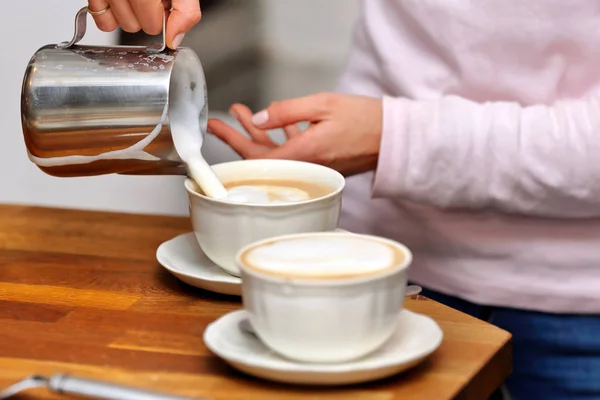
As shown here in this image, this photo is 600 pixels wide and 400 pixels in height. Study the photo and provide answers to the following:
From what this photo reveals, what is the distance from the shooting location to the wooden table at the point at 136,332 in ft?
1.76

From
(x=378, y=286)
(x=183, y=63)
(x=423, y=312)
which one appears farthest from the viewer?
(x=183, y=63)

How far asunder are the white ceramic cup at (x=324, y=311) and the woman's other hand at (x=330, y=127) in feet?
1.02

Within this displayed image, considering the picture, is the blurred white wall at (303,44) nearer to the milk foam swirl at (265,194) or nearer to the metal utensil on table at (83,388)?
the milk foam swirl at (265,194)

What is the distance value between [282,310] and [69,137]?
11.6 inches

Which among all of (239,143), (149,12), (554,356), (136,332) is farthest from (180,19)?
(554,356)

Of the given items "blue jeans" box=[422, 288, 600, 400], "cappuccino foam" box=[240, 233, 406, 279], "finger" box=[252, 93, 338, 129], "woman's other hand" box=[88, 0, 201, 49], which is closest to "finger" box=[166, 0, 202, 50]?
"woman's other hand" box=[88, 0, 201, 49]

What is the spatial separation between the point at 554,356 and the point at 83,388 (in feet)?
1.80

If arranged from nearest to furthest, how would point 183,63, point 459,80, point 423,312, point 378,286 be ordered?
point 378,286 → point 423,312 → point 183,63 → point 459,80

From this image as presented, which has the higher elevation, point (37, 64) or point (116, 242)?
point (37, 64)

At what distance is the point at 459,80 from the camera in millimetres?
919

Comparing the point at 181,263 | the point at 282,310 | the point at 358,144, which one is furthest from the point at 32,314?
the point at 358,144

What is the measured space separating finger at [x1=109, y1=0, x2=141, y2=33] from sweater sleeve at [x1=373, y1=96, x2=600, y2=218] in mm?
265

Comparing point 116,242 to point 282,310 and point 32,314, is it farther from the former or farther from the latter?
point 282,310

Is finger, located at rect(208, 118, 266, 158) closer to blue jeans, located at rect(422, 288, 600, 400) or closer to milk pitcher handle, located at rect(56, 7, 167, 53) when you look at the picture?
milk pitcher handle, located at rect(56, 7, 167, 53)
